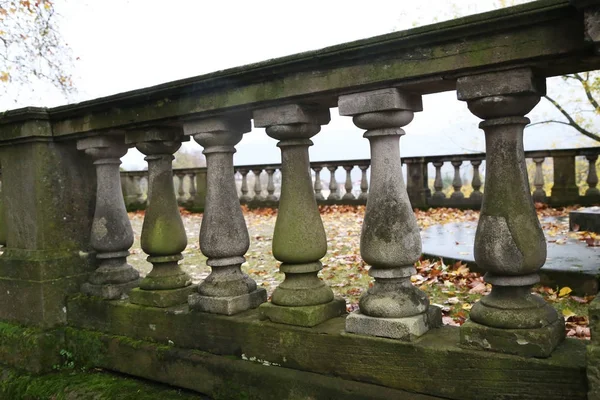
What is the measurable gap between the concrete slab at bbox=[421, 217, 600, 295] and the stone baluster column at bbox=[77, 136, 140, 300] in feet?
11.2

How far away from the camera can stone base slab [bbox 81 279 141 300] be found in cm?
357

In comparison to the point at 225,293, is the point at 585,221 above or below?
below

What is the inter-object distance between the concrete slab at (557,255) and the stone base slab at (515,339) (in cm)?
248

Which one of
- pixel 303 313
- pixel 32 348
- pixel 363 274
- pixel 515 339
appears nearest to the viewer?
pixel 515 339

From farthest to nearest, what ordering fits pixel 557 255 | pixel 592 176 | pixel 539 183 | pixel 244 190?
1. pixel 244 190
2. pixel 539 183
3. pixel 592 176
4. pixel 557 255

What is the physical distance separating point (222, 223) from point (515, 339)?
1648 millimetres

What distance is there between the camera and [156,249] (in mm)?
3277

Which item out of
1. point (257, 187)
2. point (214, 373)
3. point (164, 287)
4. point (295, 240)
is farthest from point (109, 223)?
point (257, 187)


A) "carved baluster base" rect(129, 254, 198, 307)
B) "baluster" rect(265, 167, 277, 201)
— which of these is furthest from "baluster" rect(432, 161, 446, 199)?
"carved baluster base" rect(129, 254, 198, 307)

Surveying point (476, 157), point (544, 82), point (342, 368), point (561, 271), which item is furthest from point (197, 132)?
point (476, 157)

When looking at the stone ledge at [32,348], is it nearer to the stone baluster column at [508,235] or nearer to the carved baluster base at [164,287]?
the carved baluster base at [164,287]

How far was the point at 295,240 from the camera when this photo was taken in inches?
105

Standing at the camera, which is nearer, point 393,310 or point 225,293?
point 393,310

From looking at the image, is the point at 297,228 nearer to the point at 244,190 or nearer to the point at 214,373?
the point at 214,373
